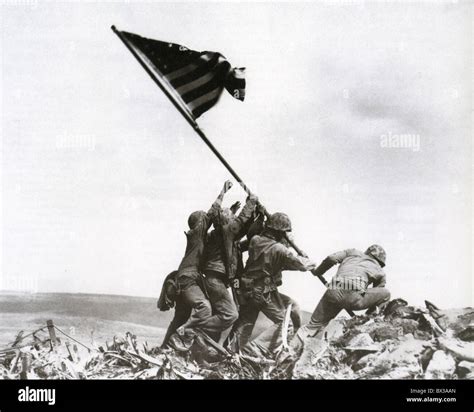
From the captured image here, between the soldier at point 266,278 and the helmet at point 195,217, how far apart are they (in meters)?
0.77

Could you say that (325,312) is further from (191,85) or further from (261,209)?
(191,85)

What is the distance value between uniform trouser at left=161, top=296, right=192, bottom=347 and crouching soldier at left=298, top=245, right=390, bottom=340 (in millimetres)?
1515

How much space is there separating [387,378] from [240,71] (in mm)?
4368

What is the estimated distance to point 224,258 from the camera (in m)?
9.90

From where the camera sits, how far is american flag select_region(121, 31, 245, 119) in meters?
9.17

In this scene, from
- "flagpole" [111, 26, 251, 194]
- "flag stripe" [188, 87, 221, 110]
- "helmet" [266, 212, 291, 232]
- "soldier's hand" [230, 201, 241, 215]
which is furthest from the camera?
"soldier's hand" [230, 201, 241, 215]

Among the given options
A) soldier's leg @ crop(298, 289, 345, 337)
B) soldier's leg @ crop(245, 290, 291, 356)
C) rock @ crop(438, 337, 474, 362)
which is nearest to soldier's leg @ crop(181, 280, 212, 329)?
soldier's leg @ crop(245, 290, 291, 356)

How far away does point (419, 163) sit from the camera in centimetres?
1024

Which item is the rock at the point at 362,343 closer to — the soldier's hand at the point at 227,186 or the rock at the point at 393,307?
the rock at the point at 393,307

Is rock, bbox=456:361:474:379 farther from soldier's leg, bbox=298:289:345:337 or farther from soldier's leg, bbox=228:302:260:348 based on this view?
soldier's leg, bbox=228:302:260:348

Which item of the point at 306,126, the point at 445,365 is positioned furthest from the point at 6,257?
the point at 445,365
